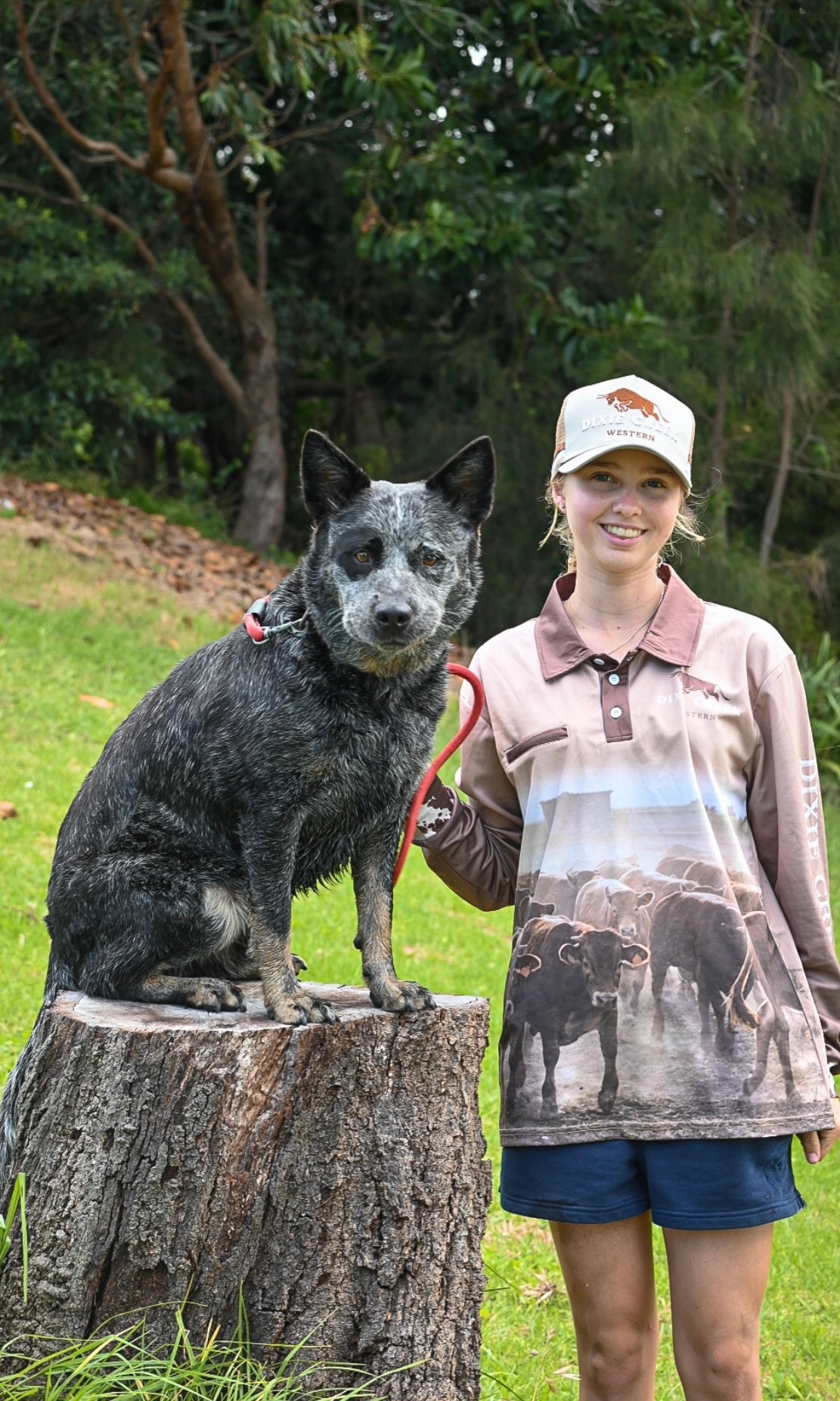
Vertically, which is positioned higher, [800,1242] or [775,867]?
[775,867]

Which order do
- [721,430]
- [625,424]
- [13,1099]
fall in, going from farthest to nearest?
[721,430]
[13,1099]
[625,424]

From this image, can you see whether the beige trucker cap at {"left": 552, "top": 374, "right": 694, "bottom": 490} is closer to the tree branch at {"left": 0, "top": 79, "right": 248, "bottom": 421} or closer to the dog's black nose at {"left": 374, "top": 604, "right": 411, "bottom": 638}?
the dog's black nose at {"left": 374, "top": 604, "right": 411, "bottom": 638}

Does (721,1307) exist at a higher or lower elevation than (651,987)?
lower

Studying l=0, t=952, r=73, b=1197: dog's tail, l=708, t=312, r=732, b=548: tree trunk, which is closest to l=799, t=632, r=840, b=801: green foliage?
l=708, t=312, r=732, b=548: tree trunk

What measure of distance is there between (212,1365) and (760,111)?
10.9 meters

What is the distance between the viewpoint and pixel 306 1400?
2.64 m

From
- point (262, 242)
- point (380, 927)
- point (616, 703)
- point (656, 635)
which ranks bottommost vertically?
point (380, 927)

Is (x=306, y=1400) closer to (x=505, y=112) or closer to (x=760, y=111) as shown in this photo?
(x=760, y=111)

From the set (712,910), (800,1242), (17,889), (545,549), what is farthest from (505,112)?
(712,910)

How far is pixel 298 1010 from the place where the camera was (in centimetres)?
278

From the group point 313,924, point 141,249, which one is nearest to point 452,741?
point 313,924

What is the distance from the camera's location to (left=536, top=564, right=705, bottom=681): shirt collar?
9.23 feet

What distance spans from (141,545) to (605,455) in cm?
917

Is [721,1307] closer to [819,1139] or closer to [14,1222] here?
[819,1139]
